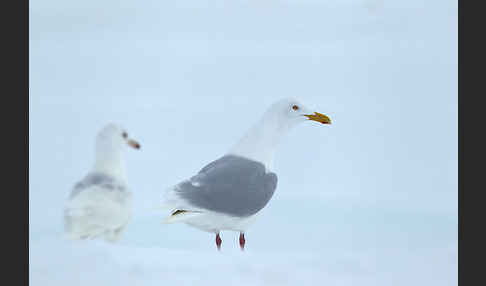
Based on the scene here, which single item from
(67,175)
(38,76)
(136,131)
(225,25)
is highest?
(225,25)

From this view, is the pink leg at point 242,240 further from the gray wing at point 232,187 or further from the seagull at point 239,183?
the gray wing at point 232,187

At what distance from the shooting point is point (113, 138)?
10.3ft

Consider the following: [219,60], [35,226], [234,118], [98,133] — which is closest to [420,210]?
[234,118]

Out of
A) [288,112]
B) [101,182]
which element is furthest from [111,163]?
[288,112]

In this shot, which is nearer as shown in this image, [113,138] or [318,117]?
[113,138]

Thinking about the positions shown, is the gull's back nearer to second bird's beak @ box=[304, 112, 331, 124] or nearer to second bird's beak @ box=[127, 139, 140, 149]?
second bird's beak @ box=[127, 139, 140, 149]

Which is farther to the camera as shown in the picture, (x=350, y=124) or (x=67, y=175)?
(x=350, y=124)

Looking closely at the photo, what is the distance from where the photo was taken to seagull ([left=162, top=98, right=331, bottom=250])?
3.08 metres

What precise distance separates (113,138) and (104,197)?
28 centimetres

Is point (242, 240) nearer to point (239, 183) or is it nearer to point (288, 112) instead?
point (239, 183)

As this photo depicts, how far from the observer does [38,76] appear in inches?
133

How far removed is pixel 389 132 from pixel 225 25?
1.00 metres

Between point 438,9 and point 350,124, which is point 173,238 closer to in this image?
point 350,124

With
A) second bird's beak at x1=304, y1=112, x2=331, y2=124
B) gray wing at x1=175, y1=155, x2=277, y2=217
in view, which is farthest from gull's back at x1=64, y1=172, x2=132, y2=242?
A: second bird's beak at x1=304, y1=112, x2=331, y2=124
